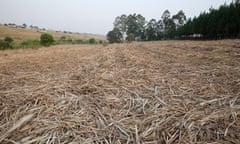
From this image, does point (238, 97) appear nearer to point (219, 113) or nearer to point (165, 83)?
point (219, 113)

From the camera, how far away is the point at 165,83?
82.6 inches

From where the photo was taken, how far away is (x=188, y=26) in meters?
32.7

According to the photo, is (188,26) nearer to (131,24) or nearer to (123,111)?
(131,24)

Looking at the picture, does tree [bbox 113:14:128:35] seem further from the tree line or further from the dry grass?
the dry grass

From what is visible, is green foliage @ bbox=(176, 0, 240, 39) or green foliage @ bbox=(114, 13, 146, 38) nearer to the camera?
green foliage @ bbox=(176, 0, 240, 39)

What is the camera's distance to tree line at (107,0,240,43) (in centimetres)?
2197

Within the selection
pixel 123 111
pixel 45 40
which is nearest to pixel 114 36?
pixel 45 40

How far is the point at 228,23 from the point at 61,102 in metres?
25.5

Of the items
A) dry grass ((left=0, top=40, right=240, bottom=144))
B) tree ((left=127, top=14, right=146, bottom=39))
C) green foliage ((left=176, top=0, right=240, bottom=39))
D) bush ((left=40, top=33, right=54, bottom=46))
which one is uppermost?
tree ((left=127, top=14, right=146, bottom=39))

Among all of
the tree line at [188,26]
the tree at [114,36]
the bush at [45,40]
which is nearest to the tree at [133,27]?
the tree line at [188,26]

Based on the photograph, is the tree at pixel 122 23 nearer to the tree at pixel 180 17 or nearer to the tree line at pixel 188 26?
the tree line at pixel 188 26

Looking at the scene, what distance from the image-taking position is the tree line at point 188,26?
22.0 m

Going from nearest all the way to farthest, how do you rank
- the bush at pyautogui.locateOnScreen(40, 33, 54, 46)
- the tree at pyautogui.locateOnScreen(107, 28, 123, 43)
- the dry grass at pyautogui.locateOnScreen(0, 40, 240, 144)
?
the dry grass at pyautogui.locateOnScreen(0, 40, 240, 144), the bush at pyautogui.locateOnScreen(40, 33, 54, 46), the tree at pyautogui.locateOnScreen(107, 28, 123, 43)

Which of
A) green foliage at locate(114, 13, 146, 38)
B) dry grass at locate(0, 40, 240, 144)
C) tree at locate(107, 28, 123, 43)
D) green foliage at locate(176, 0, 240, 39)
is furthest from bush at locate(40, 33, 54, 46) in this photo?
green foliage at locate(114, 13, 146, 38)
